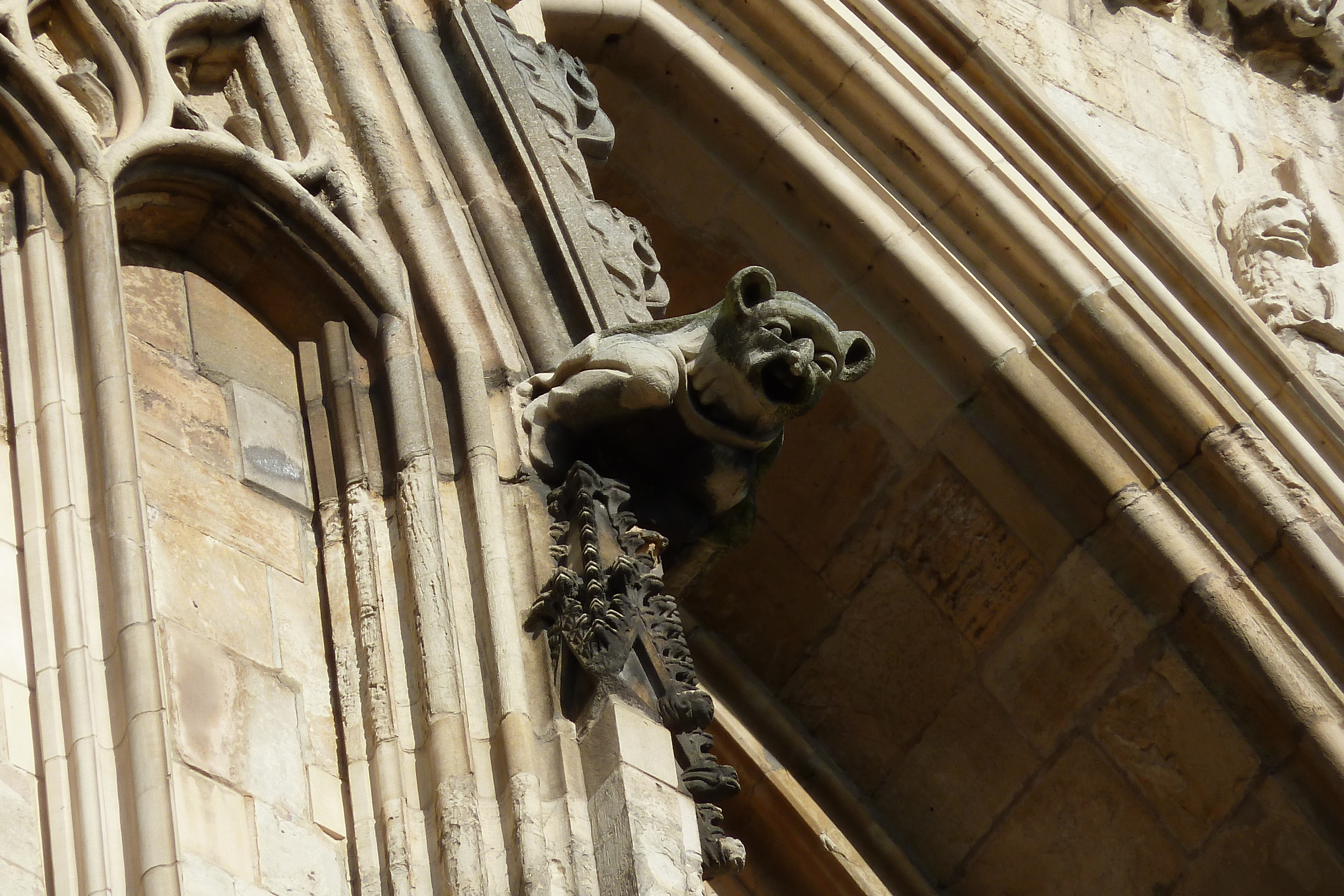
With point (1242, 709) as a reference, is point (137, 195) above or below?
above

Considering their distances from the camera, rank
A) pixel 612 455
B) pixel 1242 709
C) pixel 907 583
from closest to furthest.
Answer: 1. pixel 612 455
2. pixel 1242 709
3. pixel 907 583

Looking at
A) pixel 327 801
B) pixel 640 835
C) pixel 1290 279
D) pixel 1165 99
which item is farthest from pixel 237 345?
pixel 1165 99

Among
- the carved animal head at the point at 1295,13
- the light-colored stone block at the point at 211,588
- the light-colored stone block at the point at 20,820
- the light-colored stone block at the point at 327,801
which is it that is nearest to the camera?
the light-colored stone block at the point at 20,820

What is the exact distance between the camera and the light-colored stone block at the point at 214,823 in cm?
321

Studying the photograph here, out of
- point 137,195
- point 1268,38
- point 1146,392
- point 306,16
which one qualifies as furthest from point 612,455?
point 1268,38

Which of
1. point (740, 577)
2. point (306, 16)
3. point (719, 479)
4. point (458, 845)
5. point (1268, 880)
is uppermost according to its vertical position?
point (306, 16)

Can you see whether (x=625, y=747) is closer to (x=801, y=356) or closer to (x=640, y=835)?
(x=640, y=835)

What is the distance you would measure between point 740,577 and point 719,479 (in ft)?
7.83

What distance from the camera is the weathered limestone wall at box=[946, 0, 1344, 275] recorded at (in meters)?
6.75

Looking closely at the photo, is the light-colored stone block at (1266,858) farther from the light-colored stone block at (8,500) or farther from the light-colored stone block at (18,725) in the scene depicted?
the light-colored stone block at (18,725)

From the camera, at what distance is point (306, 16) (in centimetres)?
474

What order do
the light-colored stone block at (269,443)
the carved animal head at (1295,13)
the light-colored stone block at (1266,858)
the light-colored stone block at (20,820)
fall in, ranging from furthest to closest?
1. the carved animal head at (1295,13)
2. the light-colored stone block at (1266,858)
3. the light-colored stone block at (269,443)
4. the light-colored stone block at (20,820)

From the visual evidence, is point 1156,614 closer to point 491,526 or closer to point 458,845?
point 491,526

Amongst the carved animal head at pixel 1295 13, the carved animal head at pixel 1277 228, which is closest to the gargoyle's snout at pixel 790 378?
the carved animal head at pixel 1277 228
